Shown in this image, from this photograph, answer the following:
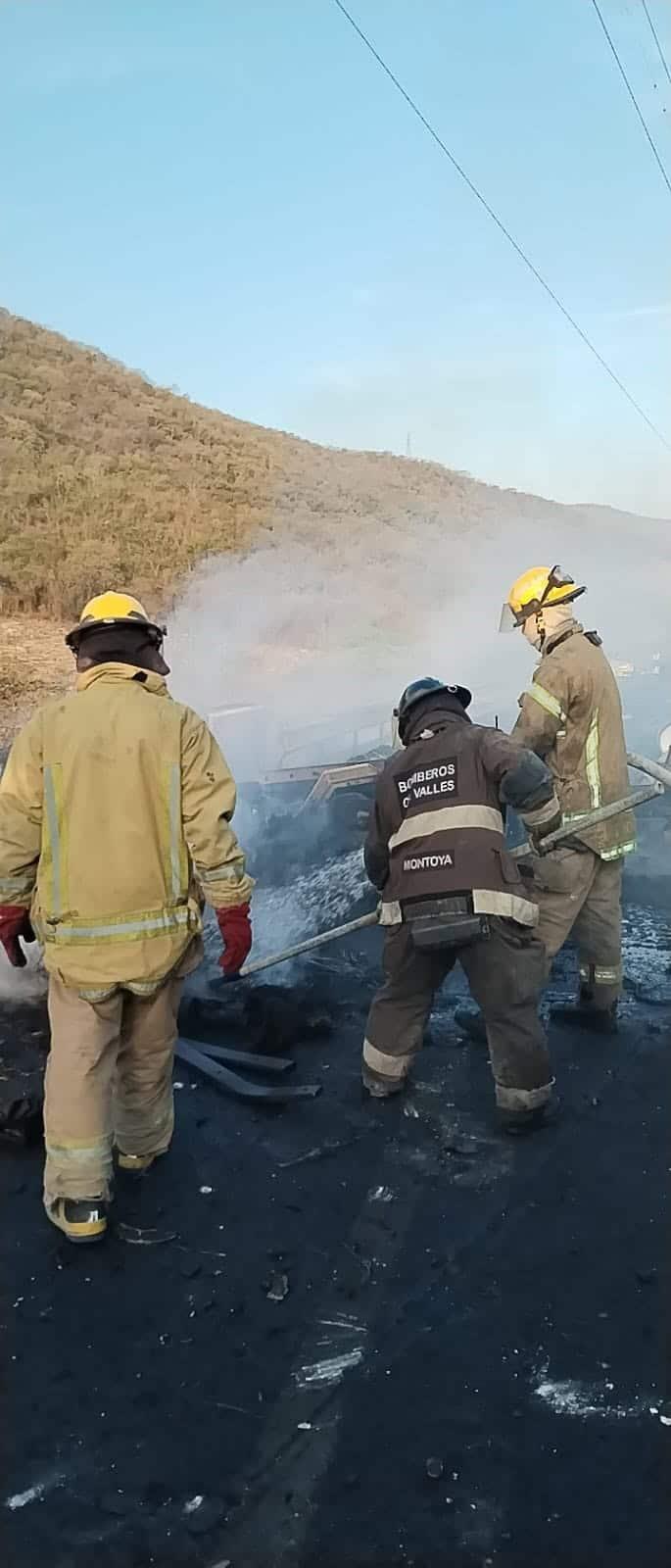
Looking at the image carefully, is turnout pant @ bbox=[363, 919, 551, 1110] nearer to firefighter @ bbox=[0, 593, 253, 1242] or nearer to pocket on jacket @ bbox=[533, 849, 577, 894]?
pocket on jacket @ bbox=[533, 849, 577, 894]

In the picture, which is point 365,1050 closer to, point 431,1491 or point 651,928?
point 431,1491

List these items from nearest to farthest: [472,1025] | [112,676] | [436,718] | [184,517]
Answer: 1. [112,676]
2. [436,718]
3. [472,1025]
4. [184,517]

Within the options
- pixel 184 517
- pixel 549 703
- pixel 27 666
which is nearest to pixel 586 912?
pixel 549 703

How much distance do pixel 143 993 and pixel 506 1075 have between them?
1393mm

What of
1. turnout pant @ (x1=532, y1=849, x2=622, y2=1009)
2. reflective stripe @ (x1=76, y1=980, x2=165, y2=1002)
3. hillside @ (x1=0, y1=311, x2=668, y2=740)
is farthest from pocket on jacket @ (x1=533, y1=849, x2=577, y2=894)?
A: hillside @ (x1=0, y1=311, x2=668, y2=740)

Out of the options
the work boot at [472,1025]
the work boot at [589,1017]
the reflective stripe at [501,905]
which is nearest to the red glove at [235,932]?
the reflective stripe at [501,905]

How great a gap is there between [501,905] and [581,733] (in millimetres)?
1278

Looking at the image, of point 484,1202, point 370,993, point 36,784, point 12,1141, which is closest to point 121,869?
point 36,784

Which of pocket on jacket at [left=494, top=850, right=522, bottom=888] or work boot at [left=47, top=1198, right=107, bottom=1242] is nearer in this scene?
work boot at [left=47, top=1198, right=107, bottom=1242]

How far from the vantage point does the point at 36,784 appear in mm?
3330

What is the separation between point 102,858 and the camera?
3.35 meters

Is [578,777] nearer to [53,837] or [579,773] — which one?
[579,773]

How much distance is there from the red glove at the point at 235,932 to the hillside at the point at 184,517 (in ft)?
31.8

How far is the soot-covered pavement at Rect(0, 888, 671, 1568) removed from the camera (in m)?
2.31
